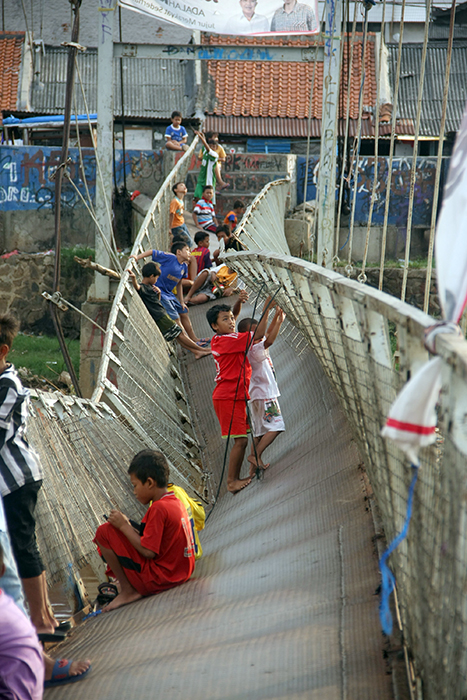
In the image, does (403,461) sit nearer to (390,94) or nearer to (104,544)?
(104,544)

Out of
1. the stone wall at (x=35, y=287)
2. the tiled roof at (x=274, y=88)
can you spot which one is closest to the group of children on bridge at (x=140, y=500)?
the stone wall at (x=35, y=287)

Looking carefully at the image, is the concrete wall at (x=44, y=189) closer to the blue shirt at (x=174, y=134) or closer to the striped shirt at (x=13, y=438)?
the blue shirt at (x=174, y=134)

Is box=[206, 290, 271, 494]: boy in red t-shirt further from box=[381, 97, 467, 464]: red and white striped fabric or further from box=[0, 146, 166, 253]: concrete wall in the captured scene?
box=[0, 146, 166, 253]: concrete wall

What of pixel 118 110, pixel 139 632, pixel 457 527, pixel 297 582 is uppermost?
pixel 118 110

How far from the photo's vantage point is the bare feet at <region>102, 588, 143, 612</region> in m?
3.12

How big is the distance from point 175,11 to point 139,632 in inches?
284

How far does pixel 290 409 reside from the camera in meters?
4.65

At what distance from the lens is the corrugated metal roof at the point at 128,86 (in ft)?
61.3

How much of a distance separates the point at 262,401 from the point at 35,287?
950 cm

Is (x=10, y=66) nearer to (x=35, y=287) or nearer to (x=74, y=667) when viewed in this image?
(x=35, y=287)

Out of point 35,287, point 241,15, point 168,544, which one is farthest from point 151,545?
point 35,287

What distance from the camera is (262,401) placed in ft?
14.1

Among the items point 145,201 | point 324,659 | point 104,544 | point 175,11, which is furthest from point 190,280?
point 324,659

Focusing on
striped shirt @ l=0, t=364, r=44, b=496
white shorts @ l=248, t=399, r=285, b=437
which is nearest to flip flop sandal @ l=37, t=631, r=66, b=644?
striped shirt @ l=0, t=364, r=44, b=496
